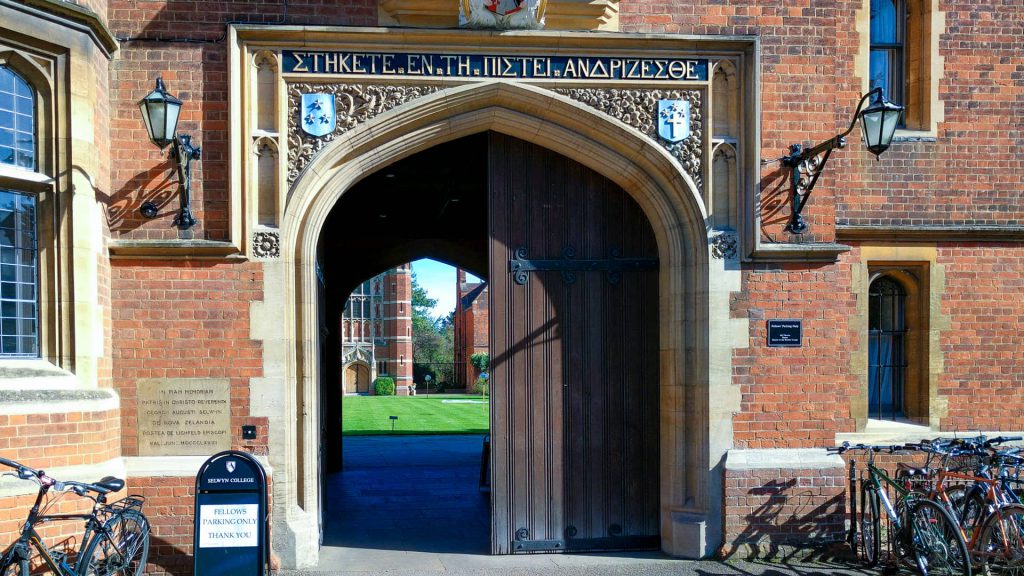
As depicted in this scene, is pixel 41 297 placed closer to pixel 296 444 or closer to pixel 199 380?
pixel 199 380

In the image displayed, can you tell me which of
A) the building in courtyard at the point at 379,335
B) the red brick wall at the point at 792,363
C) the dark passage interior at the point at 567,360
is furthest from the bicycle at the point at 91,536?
the building in courtyard at the point at 379,335

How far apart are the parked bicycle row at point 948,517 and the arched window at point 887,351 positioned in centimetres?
117

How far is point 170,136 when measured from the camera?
684 cm

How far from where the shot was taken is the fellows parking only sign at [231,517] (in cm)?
691

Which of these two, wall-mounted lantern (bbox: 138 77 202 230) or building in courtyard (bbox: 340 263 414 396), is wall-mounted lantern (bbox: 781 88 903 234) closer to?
Answer: wall-mounted lantern (bbox: 138 77 202 230)

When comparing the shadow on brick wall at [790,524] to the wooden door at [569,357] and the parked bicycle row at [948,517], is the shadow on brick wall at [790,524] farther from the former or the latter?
the wooden door at [569,357]

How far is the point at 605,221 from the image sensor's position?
8.41m

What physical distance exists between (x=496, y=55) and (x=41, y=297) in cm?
402

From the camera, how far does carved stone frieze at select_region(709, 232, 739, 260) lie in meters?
7.93

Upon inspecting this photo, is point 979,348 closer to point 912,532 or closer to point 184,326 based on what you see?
point 912,532

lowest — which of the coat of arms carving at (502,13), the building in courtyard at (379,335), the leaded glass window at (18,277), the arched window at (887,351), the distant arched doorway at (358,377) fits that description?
the distant arched doorway at (358,377)

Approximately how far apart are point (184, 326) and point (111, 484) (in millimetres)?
1442

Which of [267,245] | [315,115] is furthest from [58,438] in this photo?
[315,115]

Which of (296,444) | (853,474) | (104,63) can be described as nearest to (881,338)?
(853,474)
